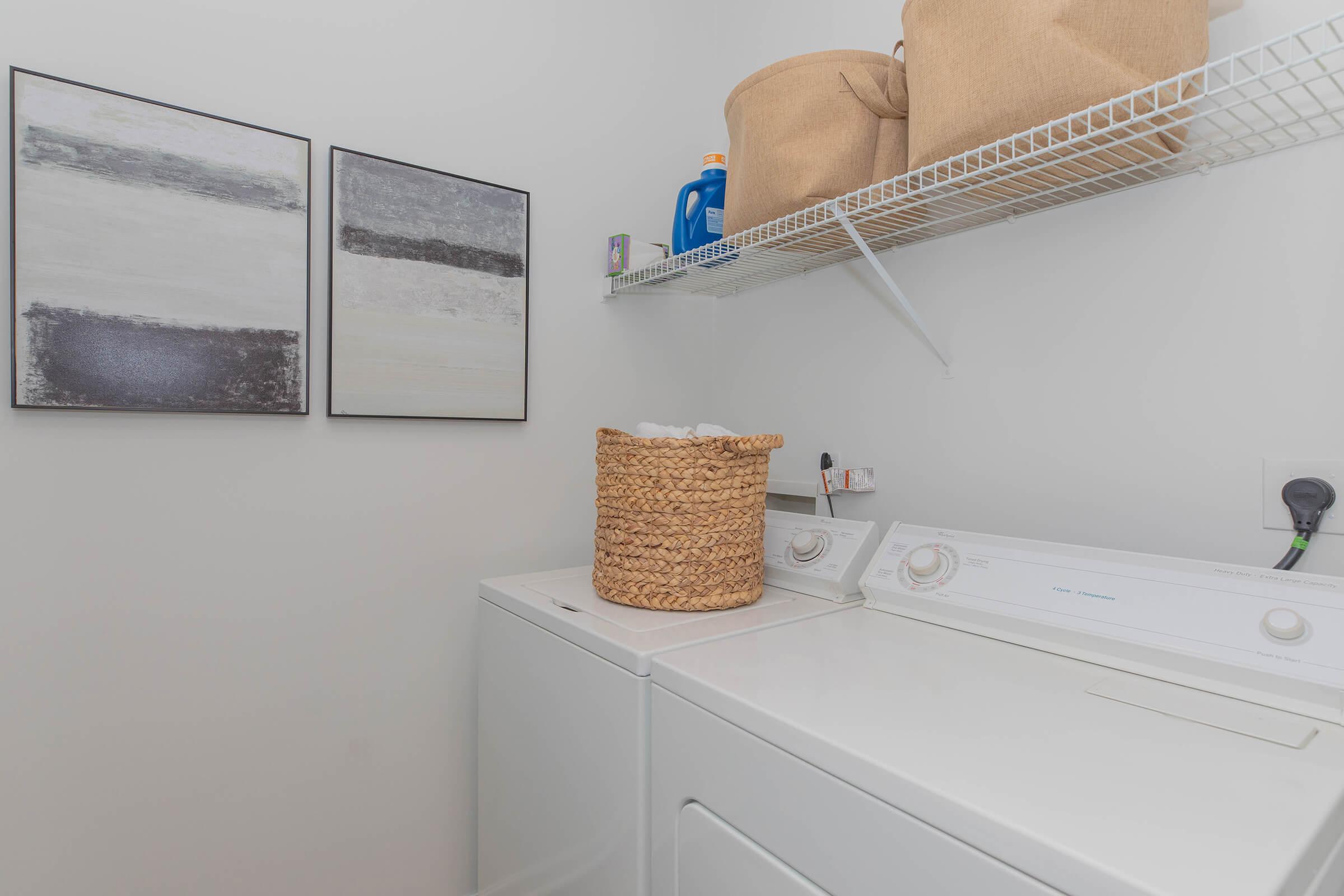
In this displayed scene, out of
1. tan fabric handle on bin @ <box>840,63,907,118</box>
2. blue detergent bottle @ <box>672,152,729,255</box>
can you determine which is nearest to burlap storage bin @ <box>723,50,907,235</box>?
tan fabric handle on bin @ <box>840,63,907,118</box>

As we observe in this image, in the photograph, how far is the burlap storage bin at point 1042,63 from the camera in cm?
93

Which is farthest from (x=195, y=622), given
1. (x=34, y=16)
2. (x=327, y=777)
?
(x=34, y=16)

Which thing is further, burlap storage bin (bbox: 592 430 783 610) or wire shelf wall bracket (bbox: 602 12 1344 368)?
burlap storage bin (bbox: 592 430 783 610)

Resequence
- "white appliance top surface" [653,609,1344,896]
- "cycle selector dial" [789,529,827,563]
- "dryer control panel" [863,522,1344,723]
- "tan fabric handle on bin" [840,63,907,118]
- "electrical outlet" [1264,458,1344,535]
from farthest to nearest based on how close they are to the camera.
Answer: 1. "cycle selector dial" [789,529,827,563]
2. "tan fabric handle on bin" [840,63,907,118]
3. "electrical outlet" [1264,458,1344,535]
4. "dryer control panel" [863,522,1344,723]
5. "white appliance top surface" [653,609,1344,896]

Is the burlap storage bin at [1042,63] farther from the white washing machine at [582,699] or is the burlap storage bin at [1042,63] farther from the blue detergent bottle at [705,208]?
the white washing machine at [582,699]

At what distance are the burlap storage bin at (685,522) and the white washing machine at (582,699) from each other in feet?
0.13

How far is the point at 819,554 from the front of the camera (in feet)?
4.72

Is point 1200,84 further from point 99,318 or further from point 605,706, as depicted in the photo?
point 99,318

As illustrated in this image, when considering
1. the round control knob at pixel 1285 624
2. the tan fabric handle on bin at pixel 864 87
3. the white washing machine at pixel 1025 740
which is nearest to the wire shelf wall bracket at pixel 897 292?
the tan fabric handle on bin at pixel 864 87

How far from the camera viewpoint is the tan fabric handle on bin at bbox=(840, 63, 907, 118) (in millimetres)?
1273

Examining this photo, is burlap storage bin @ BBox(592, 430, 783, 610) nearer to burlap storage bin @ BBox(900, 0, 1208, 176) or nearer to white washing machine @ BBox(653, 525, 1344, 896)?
white washing machine @ BBox(653, 525, 1344, 896)

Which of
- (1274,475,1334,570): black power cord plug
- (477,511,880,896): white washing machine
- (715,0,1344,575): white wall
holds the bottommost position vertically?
(477,511,880,896): white washing machine

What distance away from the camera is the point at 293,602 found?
1419 millimetres

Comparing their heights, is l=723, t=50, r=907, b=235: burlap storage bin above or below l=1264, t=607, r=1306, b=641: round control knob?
above
